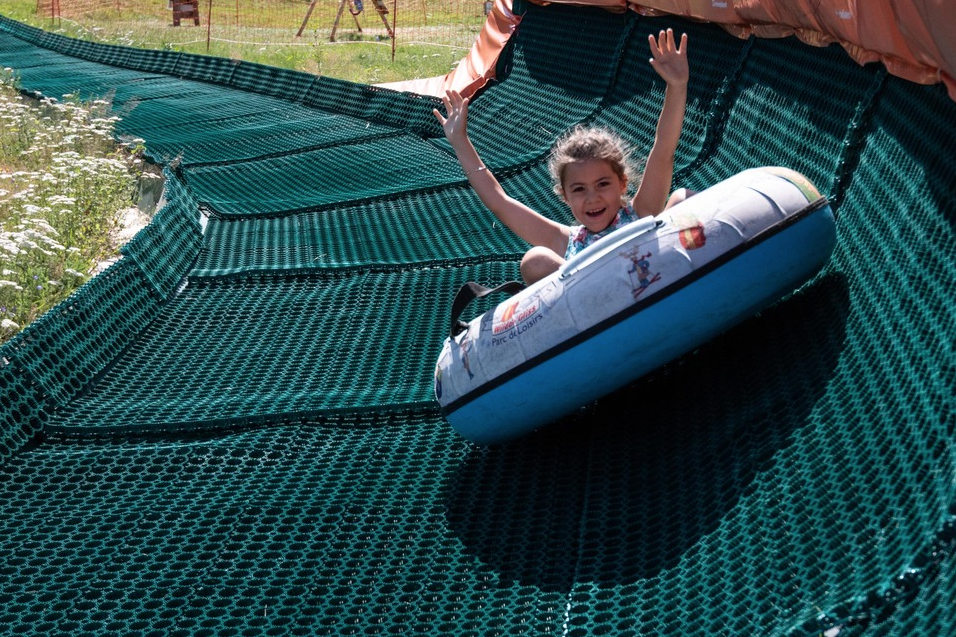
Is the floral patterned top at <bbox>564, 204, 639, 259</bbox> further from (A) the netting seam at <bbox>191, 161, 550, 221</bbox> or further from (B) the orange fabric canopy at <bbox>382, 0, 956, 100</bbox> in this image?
(A) the netting seam at <bbox>191, 161, 550, 221</bbox>

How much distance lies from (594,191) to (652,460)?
3.14 feet

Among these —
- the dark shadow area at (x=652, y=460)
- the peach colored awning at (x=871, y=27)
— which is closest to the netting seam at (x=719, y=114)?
the peach colored awning at (x=871, y=27)

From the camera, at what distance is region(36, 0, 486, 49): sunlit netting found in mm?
20750

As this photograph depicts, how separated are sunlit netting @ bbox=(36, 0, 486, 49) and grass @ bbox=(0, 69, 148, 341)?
1043 centimetres

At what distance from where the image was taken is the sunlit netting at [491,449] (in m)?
2.68

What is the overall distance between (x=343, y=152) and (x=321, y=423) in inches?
187

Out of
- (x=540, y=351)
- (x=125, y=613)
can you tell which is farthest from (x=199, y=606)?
(x=540, y=351)

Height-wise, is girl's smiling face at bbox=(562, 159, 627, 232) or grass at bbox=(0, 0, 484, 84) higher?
girl's smiling face at bbox=(562, 159, 627, 232)

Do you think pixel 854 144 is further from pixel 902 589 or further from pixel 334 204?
pixel 334 204

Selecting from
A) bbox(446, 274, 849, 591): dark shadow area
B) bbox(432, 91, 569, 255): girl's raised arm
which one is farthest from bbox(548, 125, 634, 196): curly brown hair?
bbox(446, 274, 849, 591): dark shadow area

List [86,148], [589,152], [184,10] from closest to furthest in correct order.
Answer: [589,152] → [86,148] → [184,10]

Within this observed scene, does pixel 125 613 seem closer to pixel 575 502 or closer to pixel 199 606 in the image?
pixel 199 606

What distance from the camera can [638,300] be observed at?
126 inches

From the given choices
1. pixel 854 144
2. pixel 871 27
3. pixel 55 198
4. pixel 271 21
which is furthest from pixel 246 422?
pixel 271 21
